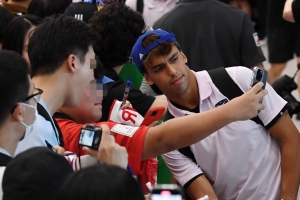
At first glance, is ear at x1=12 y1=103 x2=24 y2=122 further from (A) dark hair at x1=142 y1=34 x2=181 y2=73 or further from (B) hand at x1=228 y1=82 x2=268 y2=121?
(A) dark hair at x1=142 y1=34 x2=181 y2=73

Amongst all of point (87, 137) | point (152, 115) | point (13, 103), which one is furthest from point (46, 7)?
point (87, 137)

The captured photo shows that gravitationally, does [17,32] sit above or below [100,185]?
below

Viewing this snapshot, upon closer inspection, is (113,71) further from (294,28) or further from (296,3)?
(294,28)

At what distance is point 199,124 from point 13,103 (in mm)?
775

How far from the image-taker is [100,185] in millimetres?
1717

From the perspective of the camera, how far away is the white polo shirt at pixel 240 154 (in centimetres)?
316

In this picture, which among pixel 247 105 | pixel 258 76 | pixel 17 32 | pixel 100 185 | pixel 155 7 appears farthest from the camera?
pixel 155 7

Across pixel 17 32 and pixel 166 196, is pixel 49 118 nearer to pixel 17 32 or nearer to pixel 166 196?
pixel 166 196

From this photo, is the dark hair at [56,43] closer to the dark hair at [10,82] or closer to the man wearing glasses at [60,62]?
the man wearing glasses at [60,62]

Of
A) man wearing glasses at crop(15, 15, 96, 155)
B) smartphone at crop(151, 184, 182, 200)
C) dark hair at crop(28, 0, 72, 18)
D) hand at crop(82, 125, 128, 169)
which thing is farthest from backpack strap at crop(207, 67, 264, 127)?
dark hair at crop(28, 0, 72, 18)

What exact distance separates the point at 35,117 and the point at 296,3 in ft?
9.65

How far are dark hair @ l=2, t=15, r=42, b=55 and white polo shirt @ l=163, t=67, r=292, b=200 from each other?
3.89 feet

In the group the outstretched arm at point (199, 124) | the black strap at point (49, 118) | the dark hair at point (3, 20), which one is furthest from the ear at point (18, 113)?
the dark hair at point (3, 20)

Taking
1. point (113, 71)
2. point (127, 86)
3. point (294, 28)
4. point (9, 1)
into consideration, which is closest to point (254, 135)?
point (127, 86)
